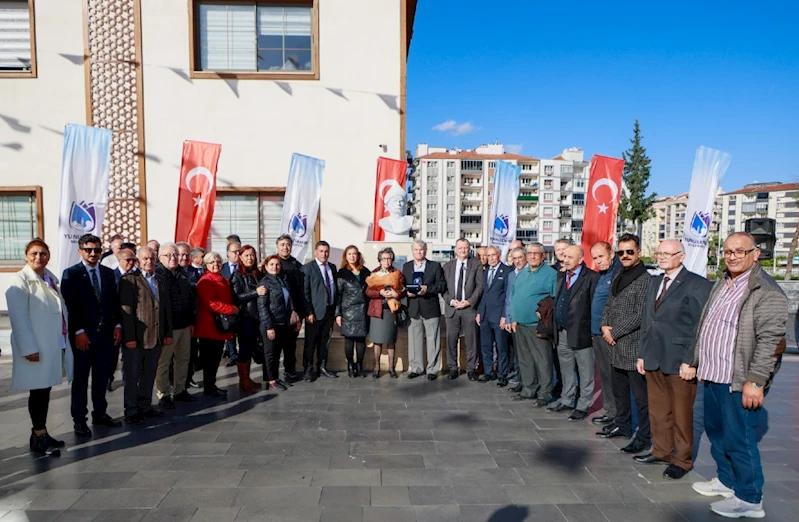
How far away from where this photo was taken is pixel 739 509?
350cm

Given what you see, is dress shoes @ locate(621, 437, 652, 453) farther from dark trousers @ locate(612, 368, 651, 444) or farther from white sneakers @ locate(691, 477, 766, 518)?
white sneakers @ locate(691, 477, 766, 518)

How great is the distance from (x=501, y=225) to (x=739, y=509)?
23.8ft

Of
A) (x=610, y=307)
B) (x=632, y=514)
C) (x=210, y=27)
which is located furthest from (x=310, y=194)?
(x=632, y=514)

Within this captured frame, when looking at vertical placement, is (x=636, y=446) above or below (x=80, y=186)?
below

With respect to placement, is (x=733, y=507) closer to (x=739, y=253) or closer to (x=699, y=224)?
(x=739, y=253)

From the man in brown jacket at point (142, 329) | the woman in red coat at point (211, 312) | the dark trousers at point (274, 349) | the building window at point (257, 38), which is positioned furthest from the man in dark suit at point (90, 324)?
the building window at point (257, 38)

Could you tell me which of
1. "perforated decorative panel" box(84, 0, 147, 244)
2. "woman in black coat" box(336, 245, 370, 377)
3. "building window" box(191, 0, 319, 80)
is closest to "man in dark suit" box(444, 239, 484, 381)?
"woman in black coat" box(336, 245, 370, 377)

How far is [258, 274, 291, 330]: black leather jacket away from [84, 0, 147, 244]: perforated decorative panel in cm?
588

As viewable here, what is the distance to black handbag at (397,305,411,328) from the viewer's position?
7.44 meters

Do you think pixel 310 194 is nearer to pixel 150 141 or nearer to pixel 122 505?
pixel 150 141

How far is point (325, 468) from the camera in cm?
429

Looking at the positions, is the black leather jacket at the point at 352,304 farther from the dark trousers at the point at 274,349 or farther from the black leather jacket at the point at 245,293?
the black leather jacket at the point at 245,293

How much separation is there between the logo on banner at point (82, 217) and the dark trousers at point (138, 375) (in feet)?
11.7

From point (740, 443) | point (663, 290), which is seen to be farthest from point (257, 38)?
point (740, 443)
